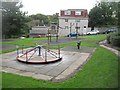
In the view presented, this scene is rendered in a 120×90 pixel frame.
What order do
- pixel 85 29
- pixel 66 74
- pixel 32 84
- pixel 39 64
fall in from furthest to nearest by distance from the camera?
pixel 85 29, pixel 39 64, pixel 66 74, pixel 32 84

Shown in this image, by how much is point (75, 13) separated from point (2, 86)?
1448 inches

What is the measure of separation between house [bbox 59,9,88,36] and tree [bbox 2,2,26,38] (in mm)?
13696

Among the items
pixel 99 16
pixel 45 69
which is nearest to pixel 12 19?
pixel 45 69

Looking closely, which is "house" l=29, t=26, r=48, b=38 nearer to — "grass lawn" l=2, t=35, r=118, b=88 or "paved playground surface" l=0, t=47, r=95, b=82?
"paved playground surface" l=0, t=47, r=95, b=82

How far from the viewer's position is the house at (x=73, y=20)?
40.7m

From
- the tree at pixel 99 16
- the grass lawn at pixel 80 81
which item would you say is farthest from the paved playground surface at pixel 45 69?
the tree at pixel 99 16

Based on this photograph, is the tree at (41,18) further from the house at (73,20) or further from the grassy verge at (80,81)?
the grassy verge at (80,81)

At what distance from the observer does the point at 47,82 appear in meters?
7.05

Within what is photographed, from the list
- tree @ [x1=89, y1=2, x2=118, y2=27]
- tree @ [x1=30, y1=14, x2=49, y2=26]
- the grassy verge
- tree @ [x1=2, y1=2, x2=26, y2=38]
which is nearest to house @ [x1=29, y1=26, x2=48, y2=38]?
tree @ [x1=30, y1=14, x2=49, y2=26]

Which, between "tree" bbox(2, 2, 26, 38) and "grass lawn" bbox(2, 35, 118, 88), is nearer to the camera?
"grass lawn" bbox(2, 35, 118, 88)

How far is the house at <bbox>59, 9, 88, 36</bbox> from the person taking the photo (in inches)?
1603

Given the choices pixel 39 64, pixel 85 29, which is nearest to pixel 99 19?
pixel 85 29

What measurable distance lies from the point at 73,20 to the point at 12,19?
1718 cm

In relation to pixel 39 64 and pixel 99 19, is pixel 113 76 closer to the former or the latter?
pixel 39 64
